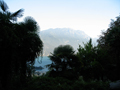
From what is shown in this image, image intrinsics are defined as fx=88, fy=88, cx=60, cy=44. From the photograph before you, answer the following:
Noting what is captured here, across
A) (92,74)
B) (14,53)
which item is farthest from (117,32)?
(14,53)

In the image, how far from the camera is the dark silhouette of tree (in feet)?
7.10

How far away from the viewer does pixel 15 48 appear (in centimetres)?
241

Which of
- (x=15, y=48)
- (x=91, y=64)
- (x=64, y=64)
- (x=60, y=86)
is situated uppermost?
(x=15, y=48)

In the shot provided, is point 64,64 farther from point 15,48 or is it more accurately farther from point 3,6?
point 3,6

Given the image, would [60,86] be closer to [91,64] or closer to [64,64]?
[64,64]

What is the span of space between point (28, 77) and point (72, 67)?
9.46 ft

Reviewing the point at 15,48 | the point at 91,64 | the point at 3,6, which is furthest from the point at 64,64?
the point at 3,6

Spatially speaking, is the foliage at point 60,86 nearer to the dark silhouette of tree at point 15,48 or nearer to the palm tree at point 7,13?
the dark silhouette of tree at point 15,48

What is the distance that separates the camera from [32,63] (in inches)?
129

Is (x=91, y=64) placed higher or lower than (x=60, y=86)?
higher

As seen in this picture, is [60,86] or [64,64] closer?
[60,86]

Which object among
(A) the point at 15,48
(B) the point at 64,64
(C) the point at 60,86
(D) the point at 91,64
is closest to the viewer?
(A) the point at 15,48

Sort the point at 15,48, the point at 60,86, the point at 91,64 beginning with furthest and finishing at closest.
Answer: the point at 91,64 → the point at 60,86 → the point at 15,48

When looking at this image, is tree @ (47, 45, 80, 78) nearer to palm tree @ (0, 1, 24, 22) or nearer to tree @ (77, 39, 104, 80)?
tree @ (77, 39, 104, 80)
